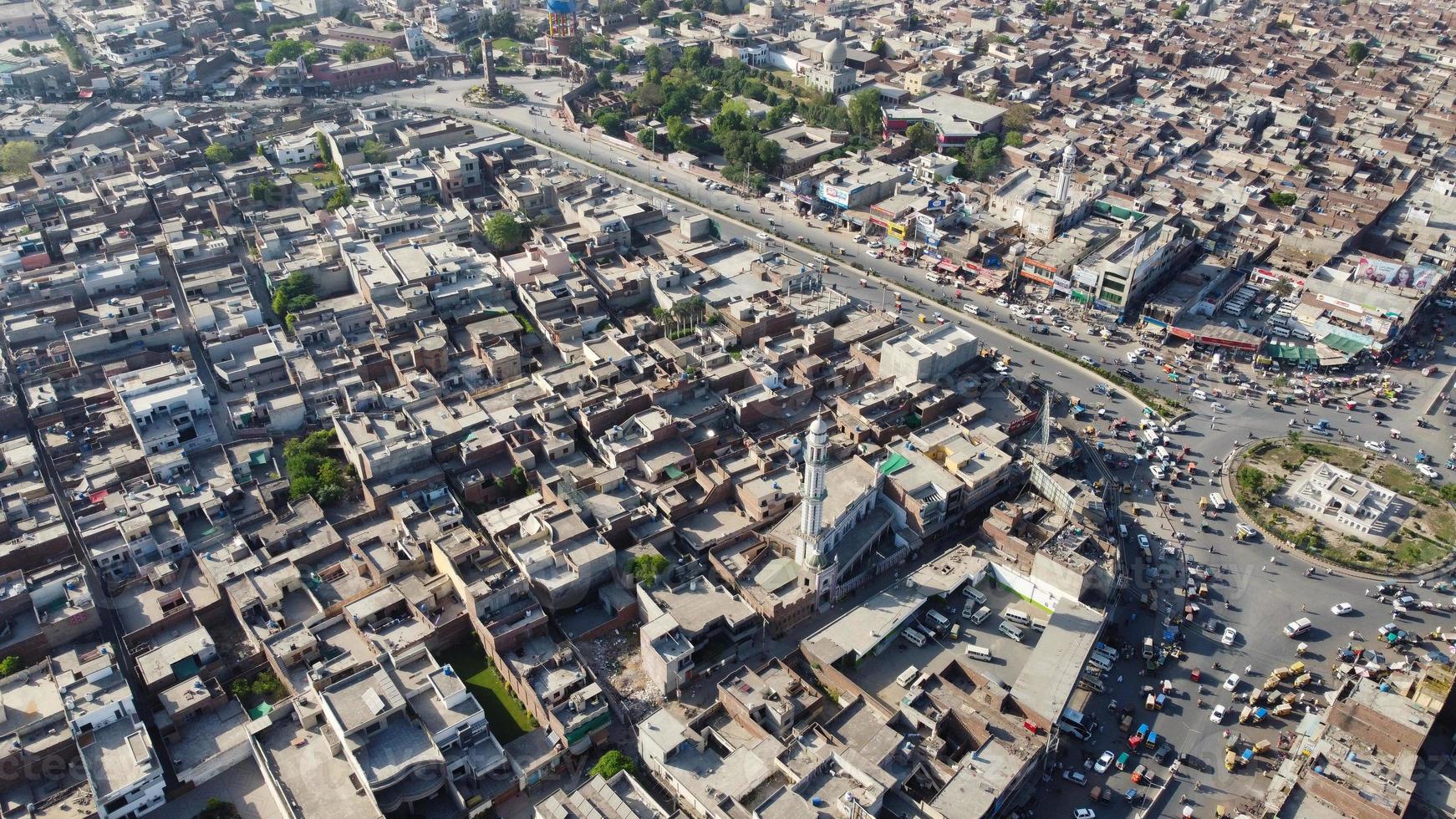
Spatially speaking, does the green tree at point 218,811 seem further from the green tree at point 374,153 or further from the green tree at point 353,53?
the green tree at point 353,53

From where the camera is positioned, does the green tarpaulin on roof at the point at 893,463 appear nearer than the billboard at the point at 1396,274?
Yes

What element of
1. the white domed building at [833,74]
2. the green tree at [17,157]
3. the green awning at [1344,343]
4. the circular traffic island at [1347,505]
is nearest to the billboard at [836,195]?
the white domed building at [833,74]

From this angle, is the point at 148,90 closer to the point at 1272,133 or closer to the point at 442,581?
the point at 442,581

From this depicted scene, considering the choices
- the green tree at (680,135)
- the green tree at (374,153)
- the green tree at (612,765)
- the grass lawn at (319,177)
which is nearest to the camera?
the green tree at (612,765)

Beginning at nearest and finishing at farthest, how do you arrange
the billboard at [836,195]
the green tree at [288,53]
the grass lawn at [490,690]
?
the grass lawn at [490,690] → the billboard at [836,195] → the green tree at [288,53]

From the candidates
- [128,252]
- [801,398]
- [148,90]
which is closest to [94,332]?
[128,252]

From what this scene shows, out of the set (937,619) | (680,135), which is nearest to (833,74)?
(680,135)
